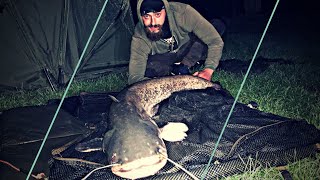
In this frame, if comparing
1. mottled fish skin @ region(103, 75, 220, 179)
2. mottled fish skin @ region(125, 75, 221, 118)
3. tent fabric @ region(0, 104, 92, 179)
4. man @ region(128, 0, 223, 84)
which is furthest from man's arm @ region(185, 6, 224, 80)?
tent fabric @ region(0, 104, 92, 179)

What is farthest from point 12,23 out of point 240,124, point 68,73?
point 240,124

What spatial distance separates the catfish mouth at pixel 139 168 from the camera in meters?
2.02

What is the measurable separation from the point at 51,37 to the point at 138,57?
1651 millimetres

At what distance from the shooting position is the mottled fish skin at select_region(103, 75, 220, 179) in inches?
81.1

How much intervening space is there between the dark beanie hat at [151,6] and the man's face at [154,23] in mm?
59

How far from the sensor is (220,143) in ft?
8.26

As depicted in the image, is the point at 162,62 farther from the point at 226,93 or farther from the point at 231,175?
the point at 231,175

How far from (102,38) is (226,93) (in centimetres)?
273

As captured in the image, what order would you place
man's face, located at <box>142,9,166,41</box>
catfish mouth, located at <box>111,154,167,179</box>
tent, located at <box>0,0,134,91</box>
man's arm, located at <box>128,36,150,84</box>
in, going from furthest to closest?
tent, located at <box>0,0,134,91</box> → man's arm, located at <box>128,36,150,84</box> → man's face, located at <box>142,9,166,41</box> → catfish mouth, located at <box>111,154,167,179</box>

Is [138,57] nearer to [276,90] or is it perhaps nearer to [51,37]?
[51,37]

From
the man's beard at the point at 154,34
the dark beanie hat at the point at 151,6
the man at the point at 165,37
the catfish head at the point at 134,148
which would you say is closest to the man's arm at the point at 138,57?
the man at the point at 165,37

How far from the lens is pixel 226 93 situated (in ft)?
12.0

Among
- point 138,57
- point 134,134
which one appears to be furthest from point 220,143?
point 138,57

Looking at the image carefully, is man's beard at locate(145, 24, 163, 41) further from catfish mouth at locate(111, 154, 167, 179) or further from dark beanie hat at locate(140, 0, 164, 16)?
catfish mouth at locate(111, 154, 167, 179)
